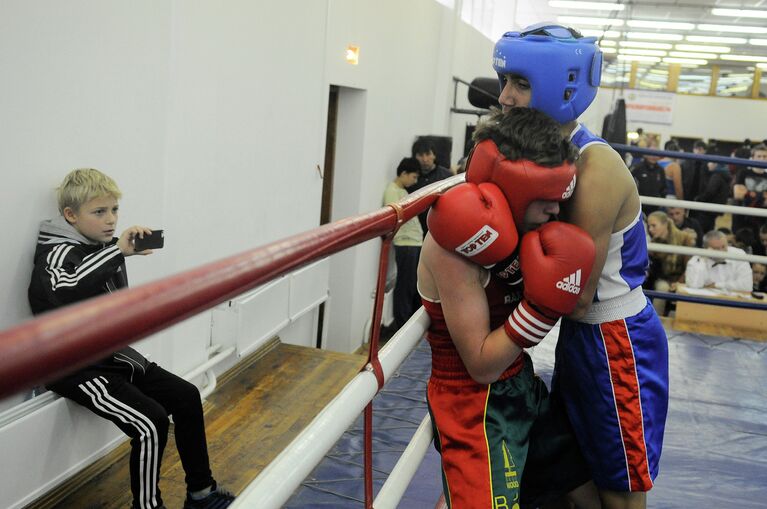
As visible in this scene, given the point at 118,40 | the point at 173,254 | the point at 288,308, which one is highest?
the point at 118,40

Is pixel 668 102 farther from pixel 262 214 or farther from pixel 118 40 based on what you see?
pixel 118 40

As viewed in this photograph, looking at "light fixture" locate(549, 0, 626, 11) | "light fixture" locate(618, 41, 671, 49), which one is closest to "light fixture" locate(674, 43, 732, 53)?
"light fixture" locate(618, 41, 671, 49)

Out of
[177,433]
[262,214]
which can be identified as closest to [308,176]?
[262,214]

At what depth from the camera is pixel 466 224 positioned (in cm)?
119

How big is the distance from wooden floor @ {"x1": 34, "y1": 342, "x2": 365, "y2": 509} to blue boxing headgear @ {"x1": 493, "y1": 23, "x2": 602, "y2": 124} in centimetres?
168

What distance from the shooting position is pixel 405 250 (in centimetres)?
618

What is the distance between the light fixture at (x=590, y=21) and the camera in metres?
14.5

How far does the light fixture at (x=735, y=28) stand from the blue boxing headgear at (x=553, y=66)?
47.4 feet

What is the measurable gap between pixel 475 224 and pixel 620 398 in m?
0.53

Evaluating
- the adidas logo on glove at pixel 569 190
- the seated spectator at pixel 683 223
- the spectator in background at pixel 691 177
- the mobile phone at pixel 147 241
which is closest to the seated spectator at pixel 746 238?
the seated spectator at pixel 683 223

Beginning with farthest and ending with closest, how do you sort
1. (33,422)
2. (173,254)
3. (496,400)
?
(173,254)
(33,422)
(496,400)

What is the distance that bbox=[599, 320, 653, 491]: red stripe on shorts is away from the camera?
1483 millimetres

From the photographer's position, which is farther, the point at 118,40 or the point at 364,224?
the point at 118,40

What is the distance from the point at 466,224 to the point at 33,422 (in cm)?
173
